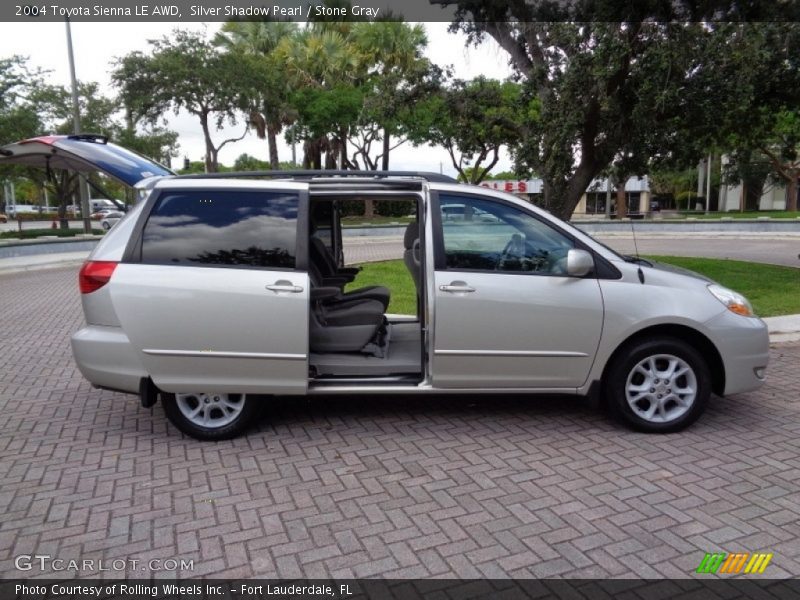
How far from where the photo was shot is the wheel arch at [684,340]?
4.44 m

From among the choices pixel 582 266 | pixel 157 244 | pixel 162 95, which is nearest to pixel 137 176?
pixel 157 244

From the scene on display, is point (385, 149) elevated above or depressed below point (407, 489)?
above

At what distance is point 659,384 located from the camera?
14.5 feet

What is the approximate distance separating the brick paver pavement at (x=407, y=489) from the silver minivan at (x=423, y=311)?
381 millimetres

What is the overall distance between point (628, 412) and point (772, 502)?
1.11 meters

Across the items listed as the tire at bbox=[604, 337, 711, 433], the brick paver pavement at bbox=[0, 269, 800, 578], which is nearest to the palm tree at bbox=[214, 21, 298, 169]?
the brick paver pavement at bbox=[0, 269, 800, 578]

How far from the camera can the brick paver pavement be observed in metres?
3.05

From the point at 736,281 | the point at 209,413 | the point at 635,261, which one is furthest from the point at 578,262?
the point at 736,281

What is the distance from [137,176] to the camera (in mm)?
5953

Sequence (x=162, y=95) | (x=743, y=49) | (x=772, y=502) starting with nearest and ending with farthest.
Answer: (x=772, y=502) → (x=743, y=49) → (x=162, y=95)

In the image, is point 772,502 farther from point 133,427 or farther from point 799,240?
point 799,240

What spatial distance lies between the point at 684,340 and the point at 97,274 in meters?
4.17

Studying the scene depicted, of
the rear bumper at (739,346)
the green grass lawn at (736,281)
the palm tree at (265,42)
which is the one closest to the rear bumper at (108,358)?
the rear bumper at (739,346)

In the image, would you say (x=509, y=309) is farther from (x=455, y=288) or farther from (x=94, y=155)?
(x=94, y=155)
